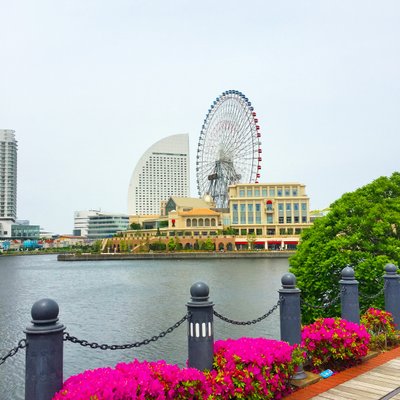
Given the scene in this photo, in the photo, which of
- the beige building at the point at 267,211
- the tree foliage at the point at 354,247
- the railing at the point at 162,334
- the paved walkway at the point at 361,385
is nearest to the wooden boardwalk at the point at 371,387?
the paved walkway at the point at 361,385

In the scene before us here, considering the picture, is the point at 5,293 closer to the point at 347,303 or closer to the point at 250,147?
the point at 347,303

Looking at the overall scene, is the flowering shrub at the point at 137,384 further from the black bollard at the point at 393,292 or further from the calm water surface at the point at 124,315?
the calm water surface at the point at 124,315

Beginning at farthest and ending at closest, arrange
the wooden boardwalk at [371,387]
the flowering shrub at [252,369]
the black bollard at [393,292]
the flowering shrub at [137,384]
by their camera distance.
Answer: the black bollard at [393,292] → the wooden boardwalk at [371,387] → the flowering shrub at [252,369] → the flowering shrub at [137,384]

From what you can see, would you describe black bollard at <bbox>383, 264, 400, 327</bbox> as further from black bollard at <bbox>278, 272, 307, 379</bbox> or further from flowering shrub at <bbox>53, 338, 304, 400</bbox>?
flowering shrub at <bbox>53, 338, 304, 400</bbox>

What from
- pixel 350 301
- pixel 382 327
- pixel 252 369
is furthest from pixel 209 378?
pixel 382 327

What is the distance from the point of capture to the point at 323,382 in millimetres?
7773

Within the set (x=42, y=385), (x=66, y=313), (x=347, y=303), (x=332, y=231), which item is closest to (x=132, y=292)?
(x=66, y=313)

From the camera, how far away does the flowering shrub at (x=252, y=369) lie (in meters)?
6.32

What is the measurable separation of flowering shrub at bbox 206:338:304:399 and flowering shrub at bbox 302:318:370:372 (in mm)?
1220

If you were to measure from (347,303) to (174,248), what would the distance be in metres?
118

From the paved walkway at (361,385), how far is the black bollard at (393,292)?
2658 mm

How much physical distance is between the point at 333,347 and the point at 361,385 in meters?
1.02

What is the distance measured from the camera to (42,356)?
17.2 feet

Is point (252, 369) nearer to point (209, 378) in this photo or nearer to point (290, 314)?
point (209, 378)
